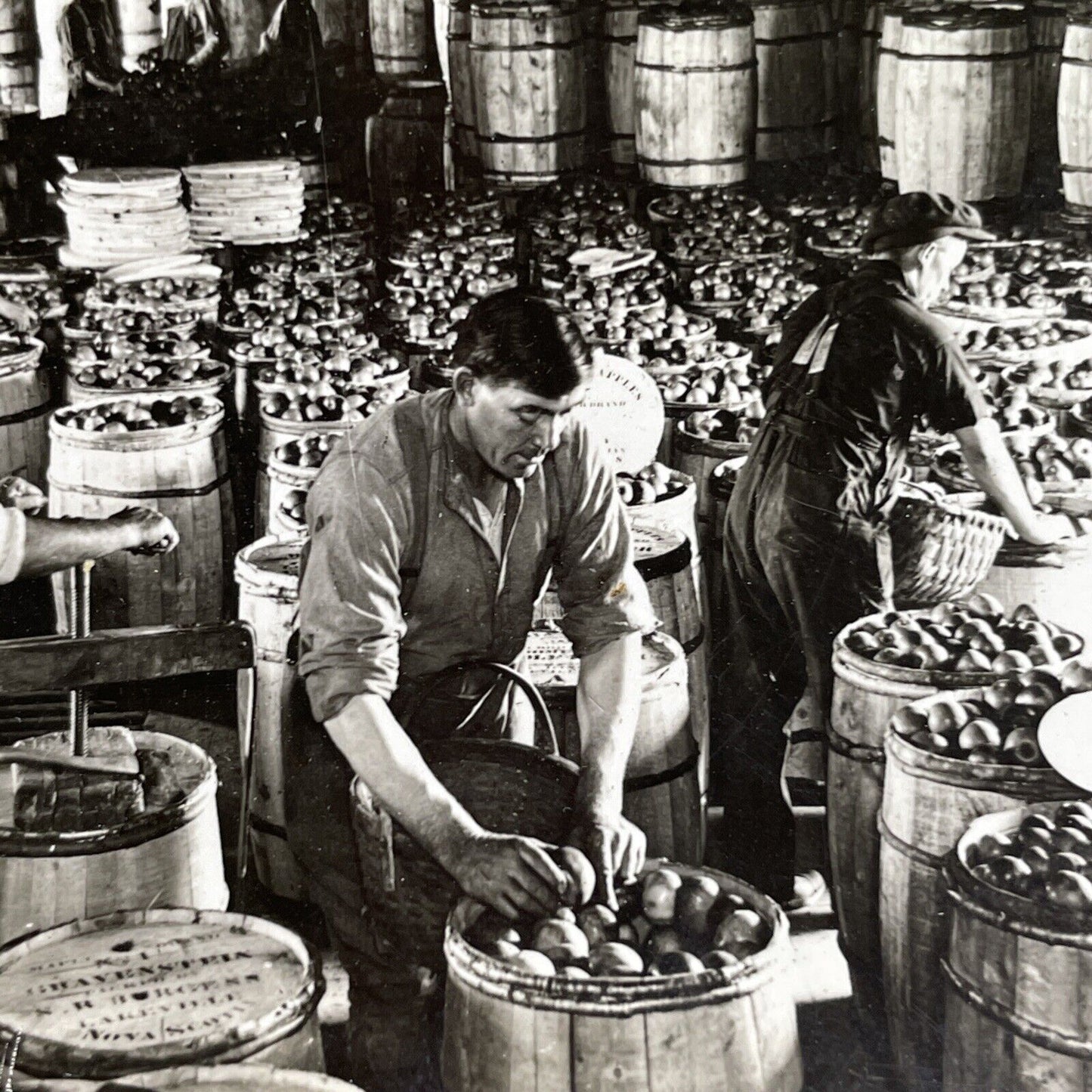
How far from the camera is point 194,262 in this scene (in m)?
6.96

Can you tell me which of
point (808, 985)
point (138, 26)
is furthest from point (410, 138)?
point (808, 985)

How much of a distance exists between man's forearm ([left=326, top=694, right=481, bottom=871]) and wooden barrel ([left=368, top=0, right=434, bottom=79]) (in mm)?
6692

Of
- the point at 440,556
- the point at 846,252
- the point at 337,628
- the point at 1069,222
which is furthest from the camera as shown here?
the point at 846,252

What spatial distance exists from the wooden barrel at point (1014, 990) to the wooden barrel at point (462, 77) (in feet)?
19.7

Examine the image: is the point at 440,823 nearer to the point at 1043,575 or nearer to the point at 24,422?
the point at 1043,575

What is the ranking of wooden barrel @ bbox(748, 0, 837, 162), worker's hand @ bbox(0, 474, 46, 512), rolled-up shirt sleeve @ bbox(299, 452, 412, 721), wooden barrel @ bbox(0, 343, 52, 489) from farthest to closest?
wooden barrel @ bbox(748, 0, 837, 162) < wooden barrel @ bbox(0, 343, 52, 489) < worker's hand @ bbox(0, 474, 46, 512) < rolled-up shirt sleeve @ bbox(299, 452, 412, 721)

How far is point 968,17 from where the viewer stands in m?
5.80

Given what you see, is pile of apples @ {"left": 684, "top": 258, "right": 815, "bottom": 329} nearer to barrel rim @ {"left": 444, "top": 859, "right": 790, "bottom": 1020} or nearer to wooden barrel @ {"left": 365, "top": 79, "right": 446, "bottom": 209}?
wooden barrel @ {"left": 365, "top": 79, "right": 446, "bottom": 209}

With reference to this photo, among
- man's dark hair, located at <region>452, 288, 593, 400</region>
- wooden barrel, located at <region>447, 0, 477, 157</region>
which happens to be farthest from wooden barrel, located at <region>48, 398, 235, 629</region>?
wooden barrel, located at <region>447, 0, 477, 157</region>

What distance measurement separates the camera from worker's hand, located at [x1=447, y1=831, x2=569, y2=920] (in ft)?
7.75

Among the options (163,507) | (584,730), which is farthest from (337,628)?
(163,507)

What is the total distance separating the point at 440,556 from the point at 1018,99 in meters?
4.10

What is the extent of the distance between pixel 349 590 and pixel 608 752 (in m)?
0.59

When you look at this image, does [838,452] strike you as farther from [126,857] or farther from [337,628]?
[126,857]
